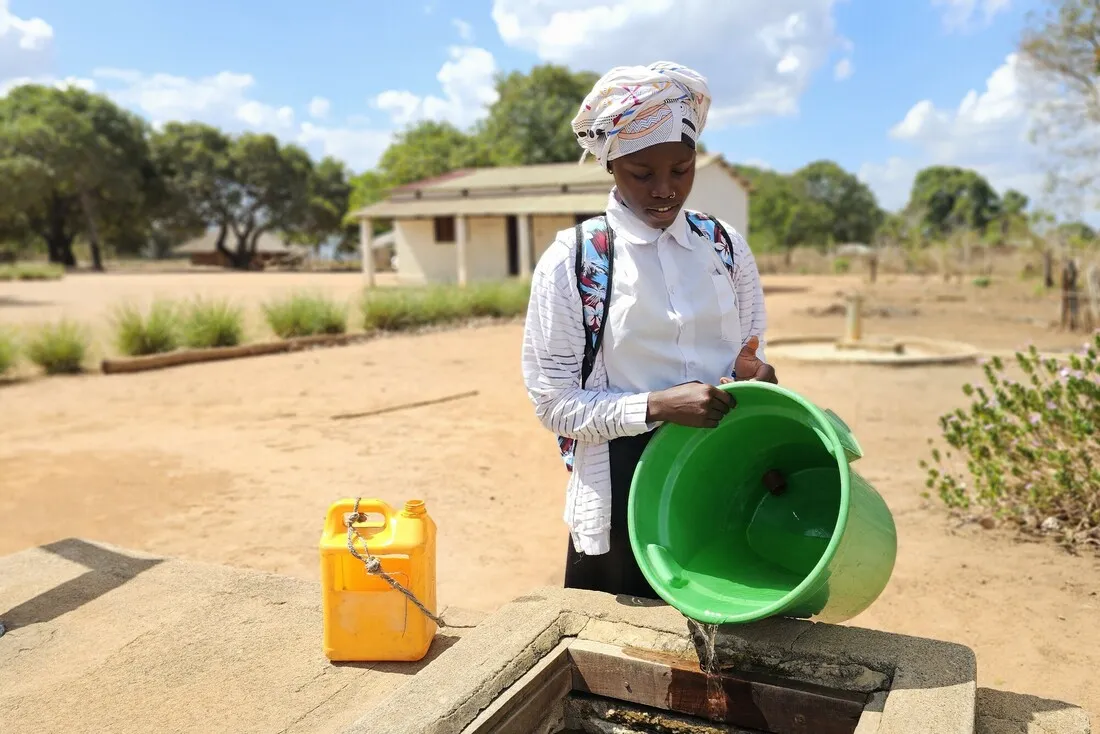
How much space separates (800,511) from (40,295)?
24.9m

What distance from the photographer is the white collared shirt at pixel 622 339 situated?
6.06 feet

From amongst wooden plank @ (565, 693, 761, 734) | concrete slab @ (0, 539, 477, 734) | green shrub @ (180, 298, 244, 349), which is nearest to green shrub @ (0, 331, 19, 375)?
green shrub @ (180, 298, 244, 349)

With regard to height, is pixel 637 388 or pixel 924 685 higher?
pixel 637 388

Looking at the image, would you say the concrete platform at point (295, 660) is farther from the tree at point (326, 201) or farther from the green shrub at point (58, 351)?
the tree at point (326, 201)

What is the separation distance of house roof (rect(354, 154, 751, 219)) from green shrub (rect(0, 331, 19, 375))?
14.4m

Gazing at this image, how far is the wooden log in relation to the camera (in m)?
10.2

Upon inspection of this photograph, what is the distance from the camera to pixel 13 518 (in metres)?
4.90

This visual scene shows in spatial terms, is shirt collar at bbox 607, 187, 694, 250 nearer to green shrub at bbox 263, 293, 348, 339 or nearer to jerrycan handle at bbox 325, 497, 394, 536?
jerrycan handle at bbox 325, 497, 394, 536

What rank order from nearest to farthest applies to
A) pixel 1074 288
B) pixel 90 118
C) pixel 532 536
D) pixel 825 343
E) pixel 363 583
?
pixel 363 583
pixel 532 536
pixel 825 343
pixel 1074 288
pixel 90 118

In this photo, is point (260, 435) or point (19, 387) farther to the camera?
point (19, 387)

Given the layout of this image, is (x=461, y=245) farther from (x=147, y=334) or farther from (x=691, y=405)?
(x=691, y=405)

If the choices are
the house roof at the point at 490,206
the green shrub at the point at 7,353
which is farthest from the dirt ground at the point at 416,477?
the house roof at the point at 490,206

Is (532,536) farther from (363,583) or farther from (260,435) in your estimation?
(260,435)

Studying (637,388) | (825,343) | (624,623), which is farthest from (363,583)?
(825,343)
